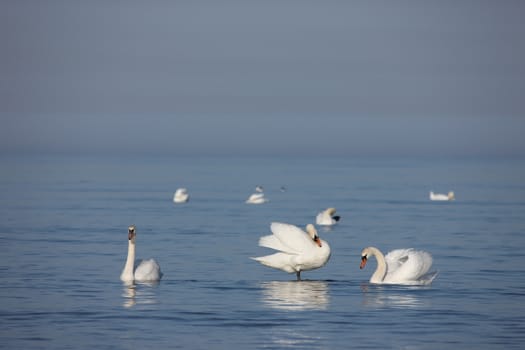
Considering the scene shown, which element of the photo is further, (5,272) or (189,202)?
(189,202)

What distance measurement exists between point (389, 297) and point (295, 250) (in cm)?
320

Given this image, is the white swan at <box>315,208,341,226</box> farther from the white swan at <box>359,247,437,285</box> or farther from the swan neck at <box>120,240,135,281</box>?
the swan neck at <box>120,240,135,281</box>

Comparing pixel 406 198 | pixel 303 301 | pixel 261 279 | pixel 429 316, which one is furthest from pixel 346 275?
pixel 406 198

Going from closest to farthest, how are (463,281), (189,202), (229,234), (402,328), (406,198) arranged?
(402,328) < (463,281) < (229,234) < (189,202) < (406,198)

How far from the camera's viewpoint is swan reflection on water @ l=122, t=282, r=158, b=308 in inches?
753

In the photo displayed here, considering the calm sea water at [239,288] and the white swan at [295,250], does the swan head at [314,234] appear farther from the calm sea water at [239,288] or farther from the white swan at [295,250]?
the calm sea water at [239,288]

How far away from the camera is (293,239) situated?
22.8 metres

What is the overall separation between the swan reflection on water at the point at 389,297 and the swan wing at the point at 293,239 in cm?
156

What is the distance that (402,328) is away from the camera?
1667 centimetres

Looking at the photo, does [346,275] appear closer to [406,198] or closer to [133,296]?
[133,296]

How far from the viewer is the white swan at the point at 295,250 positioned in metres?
22.6

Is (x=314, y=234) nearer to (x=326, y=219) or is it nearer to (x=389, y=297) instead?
(x=389, y=297)

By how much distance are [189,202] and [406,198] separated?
11976mm

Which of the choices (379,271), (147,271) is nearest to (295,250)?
(379,271)
